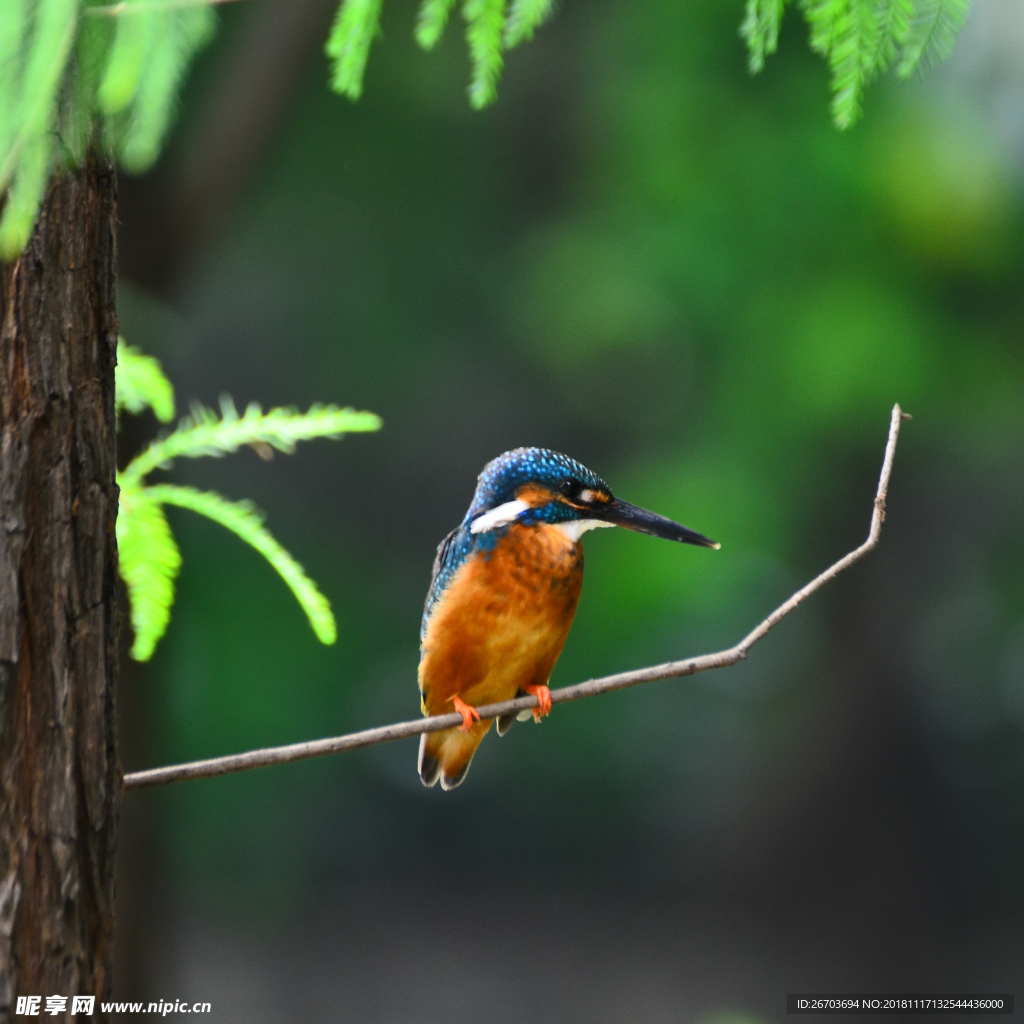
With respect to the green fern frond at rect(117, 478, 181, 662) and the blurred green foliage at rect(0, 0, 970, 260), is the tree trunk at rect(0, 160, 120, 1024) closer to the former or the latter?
the blurred green foliage at rect(0, 0, 970, 260)

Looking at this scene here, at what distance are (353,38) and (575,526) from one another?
1.18 meters

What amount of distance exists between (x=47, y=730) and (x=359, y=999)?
20.7 ft

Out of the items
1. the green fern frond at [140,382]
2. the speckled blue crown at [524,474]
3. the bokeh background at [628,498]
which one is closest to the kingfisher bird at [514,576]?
the speckled blue crown at [524,474]

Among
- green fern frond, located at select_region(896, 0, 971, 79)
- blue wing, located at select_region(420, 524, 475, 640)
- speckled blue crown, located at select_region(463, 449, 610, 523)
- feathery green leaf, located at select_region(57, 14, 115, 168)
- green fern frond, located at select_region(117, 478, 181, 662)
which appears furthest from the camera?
blue wing, located at select_region(420, 524, 475, 640)

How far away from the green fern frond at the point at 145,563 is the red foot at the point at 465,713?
51cm

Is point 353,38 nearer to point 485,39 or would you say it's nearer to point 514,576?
point 485,39

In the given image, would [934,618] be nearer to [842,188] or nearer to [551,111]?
[842,188]

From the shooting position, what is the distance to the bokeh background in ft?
16.5

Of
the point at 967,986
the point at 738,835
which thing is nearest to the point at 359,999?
the point at 738,835

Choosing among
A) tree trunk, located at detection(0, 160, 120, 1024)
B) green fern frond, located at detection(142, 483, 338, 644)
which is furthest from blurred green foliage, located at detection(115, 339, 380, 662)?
tree trunk, located at detection(0, 160, 120, 1024)

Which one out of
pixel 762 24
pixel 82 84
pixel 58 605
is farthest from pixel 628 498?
pixel 82 84

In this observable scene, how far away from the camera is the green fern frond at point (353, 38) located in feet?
3.73

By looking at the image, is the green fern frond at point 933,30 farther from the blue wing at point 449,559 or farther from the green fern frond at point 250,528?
the blue wing at point 449,559

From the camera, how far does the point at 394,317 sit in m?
7.06
